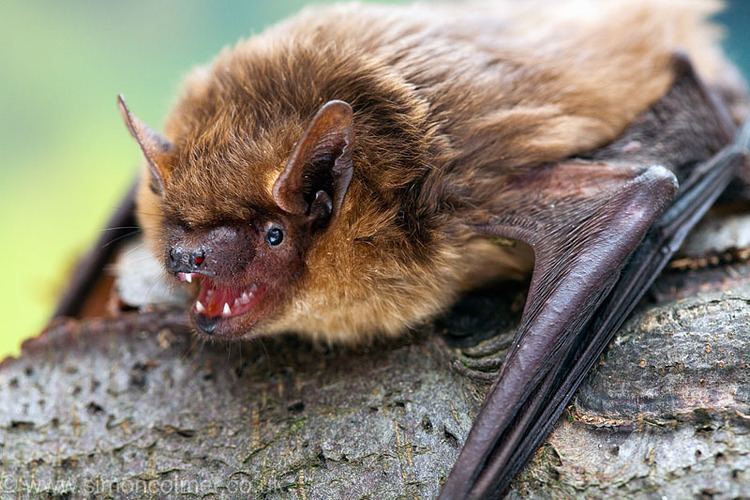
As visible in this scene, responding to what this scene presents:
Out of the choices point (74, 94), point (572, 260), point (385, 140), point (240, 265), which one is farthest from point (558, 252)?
point (74, 94)

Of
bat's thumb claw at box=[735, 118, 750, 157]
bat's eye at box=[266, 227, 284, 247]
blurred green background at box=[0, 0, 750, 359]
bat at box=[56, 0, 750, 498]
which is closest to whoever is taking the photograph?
bat at box=[56, 0, 750, 498]

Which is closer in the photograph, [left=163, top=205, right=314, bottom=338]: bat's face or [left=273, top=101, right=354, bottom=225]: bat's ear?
[left=273, top=101, right=354, bottom=225]: bat's ear

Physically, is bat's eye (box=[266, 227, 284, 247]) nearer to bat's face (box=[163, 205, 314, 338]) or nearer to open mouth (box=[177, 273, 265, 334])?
bat's face (box=[163, 205, 314, 338])

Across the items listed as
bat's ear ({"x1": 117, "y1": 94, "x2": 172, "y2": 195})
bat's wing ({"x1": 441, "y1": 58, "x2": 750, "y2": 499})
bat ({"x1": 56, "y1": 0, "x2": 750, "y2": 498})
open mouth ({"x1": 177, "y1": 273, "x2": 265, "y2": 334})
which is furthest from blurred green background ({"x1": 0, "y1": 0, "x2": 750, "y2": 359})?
bat's wing ({"x1": 441, "y1": 58, "x2": 750, "y2": 499})

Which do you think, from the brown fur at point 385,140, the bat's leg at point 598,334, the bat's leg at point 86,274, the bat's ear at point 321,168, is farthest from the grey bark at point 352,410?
the bat's leg at point 86,274

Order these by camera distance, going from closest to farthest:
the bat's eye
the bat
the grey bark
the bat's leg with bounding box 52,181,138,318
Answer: the grey bark < the bat < the bat's eye < the bat's leg with bounding box 52,181,138,318

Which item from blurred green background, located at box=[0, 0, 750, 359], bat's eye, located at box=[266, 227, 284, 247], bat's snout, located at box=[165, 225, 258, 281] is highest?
bat's snout, located at box=[165, 225, 258, 281]

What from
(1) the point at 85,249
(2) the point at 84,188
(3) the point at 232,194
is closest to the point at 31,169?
(2) the point at 84,188

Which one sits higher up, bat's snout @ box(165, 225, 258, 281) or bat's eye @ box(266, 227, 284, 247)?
bat's snout @ box(165, 225, 258, 281)
